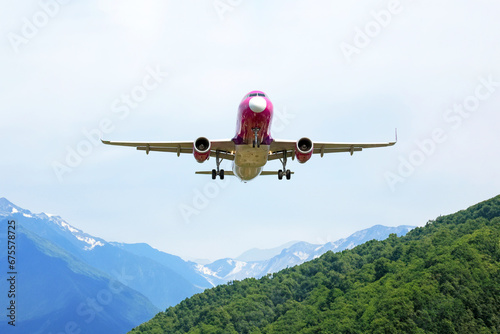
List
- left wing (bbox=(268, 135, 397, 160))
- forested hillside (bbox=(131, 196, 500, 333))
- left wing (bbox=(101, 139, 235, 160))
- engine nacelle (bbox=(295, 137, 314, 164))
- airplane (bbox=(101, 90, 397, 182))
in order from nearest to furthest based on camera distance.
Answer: airplane (bbox=(101, 90, 397, 182)) → engine nacelle (bbox=(295, 137, 314, 164)) → left wing (bbox=(101, 139, 235, 160)) → left wing (bbox=(268, 135, 397, 160)) → forested hillside (bbox=(131, 196, 500, 333))

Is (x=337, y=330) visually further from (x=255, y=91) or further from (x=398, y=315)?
(x=255, y=91)

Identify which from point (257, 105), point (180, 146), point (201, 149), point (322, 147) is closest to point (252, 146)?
point (201, 149)

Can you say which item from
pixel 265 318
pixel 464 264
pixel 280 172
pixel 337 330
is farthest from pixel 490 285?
pixel 280 172

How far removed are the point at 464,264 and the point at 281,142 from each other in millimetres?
80410

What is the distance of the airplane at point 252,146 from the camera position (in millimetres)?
33656

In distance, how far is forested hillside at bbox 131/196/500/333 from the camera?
97500 mm

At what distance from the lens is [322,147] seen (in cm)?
4250

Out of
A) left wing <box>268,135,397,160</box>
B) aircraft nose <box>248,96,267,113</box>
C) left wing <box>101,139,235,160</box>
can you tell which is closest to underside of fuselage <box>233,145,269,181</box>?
left wing <box>101,139,235,160</box>

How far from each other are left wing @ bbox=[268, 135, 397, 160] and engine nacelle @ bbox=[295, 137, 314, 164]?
2.40m

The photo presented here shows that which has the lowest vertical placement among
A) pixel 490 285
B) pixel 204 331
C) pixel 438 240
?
pixel 204 331

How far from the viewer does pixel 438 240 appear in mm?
139625

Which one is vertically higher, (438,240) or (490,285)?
(438,240)

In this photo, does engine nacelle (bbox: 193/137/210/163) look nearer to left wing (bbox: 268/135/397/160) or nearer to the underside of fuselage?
the underside of fuselage

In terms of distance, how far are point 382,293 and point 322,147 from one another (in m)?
84.1
